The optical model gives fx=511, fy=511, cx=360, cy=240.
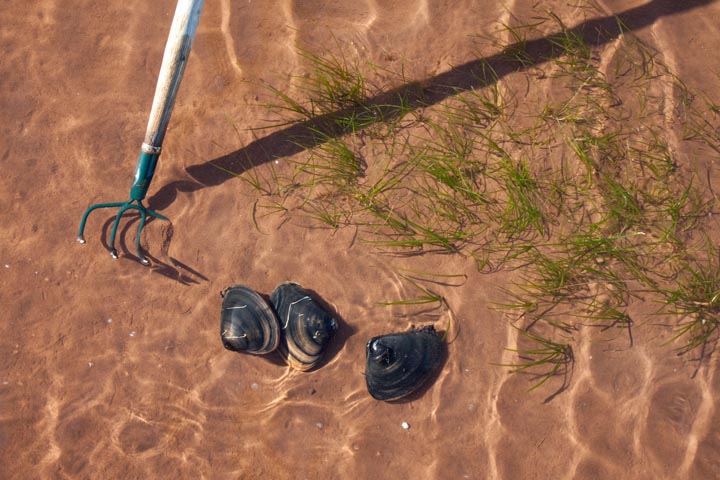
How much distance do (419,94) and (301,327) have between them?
1771 mm

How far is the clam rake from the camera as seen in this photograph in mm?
3004

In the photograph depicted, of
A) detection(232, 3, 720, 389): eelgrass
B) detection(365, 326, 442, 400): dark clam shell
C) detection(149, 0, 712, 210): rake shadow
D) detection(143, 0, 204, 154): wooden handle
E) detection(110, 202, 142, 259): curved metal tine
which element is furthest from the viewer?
detection(149, 0, 712, 210): rake shadow

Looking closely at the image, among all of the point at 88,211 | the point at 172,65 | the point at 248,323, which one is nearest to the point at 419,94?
the point at 172,65

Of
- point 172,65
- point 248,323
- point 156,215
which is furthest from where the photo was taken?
point 156,215

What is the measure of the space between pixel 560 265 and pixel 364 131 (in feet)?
5.14

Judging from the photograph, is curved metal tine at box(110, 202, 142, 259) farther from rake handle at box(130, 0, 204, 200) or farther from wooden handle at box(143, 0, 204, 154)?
wooden handle at box(143, 0, 204, 154)

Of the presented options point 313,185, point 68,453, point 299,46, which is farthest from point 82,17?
point 68,453

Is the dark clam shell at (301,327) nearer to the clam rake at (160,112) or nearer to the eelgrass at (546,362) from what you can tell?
the clam rake at (160,112)

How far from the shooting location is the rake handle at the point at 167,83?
9.82 feet

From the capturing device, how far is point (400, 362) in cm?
316

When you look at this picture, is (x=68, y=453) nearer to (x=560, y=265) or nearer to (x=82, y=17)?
(x=82, y=17)

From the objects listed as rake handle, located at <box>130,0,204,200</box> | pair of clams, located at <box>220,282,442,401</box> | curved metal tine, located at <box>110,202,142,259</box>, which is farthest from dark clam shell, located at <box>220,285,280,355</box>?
rake handle, located at <box>130,0,204,200</box>

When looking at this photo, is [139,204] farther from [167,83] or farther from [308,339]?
[308,339]

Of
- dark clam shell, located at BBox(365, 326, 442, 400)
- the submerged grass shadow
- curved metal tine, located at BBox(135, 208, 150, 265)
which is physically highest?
the submerged grass shadow
